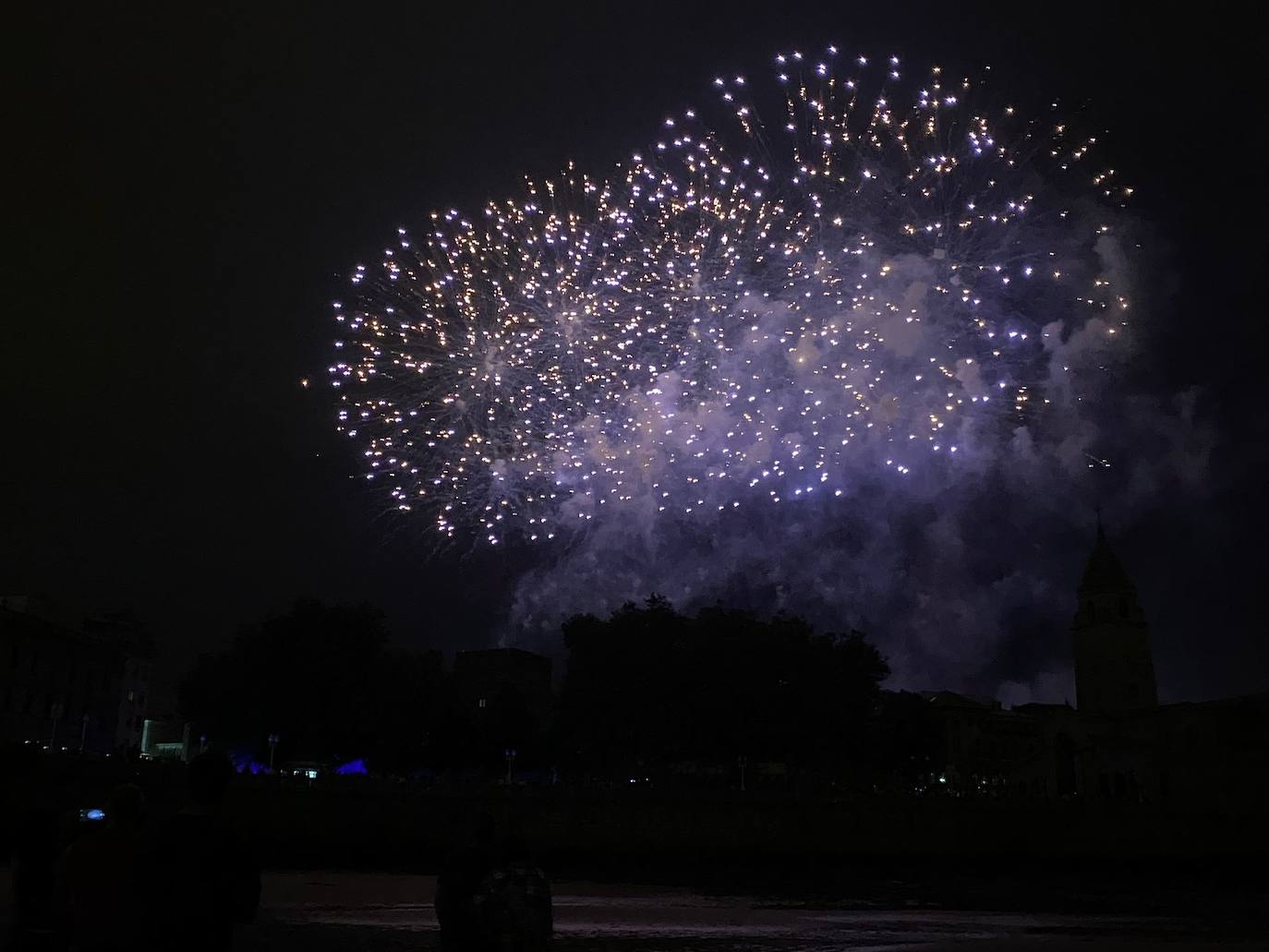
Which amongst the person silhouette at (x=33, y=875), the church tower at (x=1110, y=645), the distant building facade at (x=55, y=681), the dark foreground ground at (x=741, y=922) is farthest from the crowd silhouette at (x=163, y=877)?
the church tower at (x=1110, y=645)

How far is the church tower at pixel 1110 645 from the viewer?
86.0 m

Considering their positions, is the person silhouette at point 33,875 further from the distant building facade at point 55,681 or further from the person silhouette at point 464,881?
the distant building facade at point 55,681

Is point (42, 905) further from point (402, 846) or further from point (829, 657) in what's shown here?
point (829, 657)

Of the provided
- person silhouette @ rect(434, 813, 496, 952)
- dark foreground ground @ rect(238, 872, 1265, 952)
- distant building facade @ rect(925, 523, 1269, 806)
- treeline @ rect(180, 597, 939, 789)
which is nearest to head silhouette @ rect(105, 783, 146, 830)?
person silhouette @ rect(434, 813, 496, 952)

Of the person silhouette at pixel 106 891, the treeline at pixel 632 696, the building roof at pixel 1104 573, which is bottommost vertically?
the person silhouette at pixel 106 891

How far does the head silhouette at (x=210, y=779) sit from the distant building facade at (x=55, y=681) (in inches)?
2388

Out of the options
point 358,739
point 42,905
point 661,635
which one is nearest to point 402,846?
point 358,739

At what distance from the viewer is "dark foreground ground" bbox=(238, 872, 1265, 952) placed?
68.1 ft

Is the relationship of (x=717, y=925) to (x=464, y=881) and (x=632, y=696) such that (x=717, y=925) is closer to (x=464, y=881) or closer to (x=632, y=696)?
(x=464, y=881)

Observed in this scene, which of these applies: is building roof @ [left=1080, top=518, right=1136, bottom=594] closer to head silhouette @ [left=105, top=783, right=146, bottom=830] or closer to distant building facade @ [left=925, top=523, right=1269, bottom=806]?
distant building facade @ [left=925, top=523, right=1269, bottom=806]

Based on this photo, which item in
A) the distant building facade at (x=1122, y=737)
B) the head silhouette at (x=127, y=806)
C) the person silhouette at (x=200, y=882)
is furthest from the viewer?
the distant building facade at (x=1122, y=737)

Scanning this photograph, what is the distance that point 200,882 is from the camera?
5.31 m

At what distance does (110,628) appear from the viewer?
88.0m

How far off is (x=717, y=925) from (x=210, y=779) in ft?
71.4
